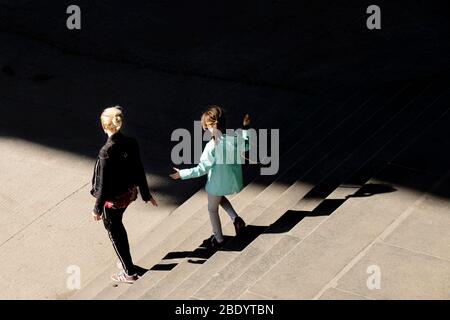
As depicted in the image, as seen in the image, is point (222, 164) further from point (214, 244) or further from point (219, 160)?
point (214, 244)

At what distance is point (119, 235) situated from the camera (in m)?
7.91

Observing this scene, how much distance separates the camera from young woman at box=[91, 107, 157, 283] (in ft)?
24.2

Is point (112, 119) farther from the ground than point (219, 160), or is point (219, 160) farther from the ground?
point (112, 119)

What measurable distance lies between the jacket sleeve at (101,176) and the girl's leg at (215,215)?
1.11 metres

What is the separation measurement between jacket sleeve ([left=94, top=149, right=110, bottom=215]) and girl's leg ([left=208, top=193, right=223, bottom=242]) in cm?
111

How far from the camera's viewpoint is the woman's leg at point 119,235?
7.76 m

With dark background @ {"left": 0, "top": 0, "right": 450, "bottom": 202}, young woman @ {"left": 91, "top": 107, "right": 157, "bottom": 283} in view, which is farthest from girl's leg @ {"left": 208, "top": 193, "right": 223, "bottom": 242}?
dark background @ {"left": 0, "top": 0, "right": 450, "bottom": 202}

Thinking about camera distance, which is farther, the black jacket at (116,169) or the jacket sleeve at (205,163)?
the jacket sleeve at (205,163)

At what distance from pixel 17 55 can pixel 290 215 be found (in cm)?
735

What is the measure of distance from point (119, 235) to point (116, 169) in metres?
0.75

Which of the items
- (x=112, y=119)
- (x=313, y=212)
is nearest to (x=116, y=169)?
(x=112, y=119)

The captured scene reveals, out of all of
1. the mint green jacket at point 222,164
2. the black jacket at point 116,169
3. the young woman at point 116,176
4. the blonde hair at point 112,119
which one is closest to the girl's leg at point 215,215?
the mint green jacket at point 222,164

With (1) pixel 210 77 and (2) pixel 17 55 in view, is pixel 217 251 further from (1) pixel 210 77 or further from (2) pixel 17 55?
(2) pixel 17 55

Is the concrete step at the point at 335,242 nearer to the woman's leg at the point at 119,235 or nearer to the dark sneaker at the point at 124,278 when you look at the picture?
the woman's leg at the point at 119,235
